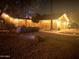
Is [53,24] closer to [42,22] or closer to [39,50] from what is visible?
[42,22]

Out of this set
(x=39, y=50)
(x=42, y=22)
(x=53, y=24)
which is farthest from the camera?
(x=42, y=22)

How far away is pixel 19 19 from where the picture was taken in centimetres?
3944

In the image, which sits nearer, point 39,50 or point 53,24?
point 39,50

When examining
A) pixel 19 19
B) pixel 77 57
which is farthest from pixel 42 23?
pixel 77 57

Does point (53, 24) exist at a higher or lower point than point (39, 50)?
higher

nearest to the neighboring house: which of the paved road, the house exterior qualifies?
the house exterior

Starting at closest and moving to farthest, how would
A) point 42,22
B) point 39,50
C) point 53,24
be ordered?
point 39,50 < point 53,24 < point 42,22

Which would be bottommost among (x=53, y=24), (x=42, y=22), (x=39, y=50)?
(x=39, y=50)

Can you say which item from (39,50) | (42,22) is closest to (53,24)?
(42,22)

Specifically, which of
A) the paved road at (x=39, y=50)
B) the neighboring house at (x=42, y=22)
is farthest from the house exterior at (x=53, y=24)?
the paved road at (x=39, y=50)

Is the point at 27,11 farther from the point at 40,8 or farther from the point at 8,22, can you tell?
the point at 8,22

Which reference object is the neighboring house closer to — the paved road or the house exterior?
the house exterior

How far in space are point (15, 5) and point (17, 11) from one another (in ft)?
5.77

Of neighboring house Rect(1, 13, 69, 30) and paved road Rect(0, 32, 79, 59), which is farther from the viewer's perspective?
neighboring house Rect(1, 13, 69, 30)
